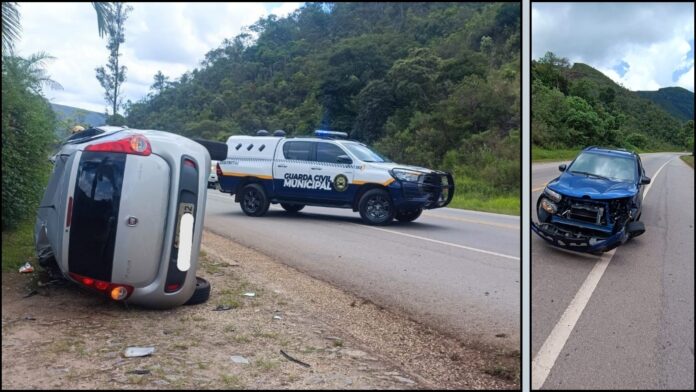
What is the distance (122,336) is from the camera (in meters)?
1.33

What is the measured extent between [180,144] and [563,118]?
1345 mm

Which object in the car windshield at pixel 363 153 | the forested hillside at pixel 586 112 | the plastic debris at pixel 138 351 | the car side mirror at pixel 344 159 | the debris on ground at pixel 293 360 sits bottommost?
the debris on ground at pixel 293 360

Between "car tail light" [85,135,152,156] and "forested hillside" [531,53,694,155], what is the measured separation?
1.35 metres

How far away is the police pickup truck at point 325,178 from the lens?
1882 mm

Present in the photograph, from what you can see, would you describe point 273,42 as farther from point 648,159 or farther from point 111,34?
point 648,159

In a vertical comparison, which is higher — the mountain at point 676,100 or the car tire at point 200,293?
the mountain at point 676,100

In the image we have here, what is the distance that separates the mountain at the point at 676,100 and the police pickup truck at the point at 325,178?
0.83 m

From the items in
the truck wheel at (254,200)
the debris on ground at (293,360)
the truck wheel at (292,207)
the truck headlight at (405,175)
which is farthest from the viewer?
the truck headlight at (405,175)

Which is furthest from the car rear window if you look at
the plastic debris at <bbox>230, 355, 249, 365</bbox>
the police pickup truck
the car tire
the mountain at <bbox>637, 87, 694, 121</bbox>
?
the mountain at <bbox>637, 87, 694, 121</bbox>

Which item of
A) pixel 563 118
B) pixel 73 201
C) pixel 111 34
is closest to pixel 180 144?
pixel 73 201

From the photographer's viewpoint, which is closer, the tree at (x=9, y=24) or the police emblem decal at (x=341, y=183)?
the tree at (x=9, y=24)

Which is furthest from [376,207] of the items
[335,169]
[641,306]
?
[641,306]

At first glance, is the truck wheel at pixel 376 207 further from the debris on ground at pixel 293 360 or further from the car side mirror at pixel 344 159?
the debris on ground at pixel 293 360

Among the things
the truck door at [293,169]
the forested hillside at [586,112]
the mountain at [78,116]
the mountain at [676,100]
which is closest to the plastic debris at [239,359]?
the mountain at [78,116]
